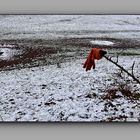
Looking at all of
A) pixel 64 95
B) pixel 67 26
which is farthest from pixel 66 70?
pixel 67 26

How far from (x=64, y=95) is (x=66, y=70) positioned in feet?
0.75

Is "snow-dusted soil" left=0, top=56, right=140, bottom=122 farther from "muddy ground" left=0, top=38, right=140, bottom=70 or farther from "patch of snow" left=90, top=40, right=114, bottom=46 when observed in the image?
"patch of snow" left=90, top=40, right=114, bottom=46

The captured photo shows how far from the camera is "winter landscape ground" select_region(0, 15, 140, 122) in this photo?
238cm

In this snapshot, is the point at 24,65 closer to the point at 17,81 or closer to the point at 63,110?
the point at 17,81

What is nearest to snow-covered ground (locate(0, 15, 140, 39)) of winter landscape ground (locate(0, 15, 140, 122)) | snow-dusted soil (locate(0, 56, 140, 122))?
winter landscape ground (locate(0, 15, 140, 122))

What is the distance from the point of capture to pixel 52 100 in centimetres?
242

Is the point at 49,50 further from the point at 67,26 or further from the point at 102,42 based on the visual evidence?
the point at 102,42

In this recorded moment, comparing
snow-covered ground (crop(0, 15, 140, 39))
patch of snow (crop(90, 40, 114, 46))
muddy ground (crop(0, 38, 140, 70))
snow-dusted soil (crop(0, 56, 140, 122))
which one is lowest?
snow-dusted soil (crop(0, 56, 140, 122))

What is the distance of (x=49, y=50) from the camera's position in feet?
8.54

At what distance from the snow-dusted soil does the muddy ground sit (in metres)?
0.06

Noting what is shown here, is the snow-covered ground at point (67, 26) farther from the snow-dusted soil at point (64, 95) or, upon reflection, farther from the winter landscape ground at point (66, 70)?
the snow-dusted soil at point (64, 95)
